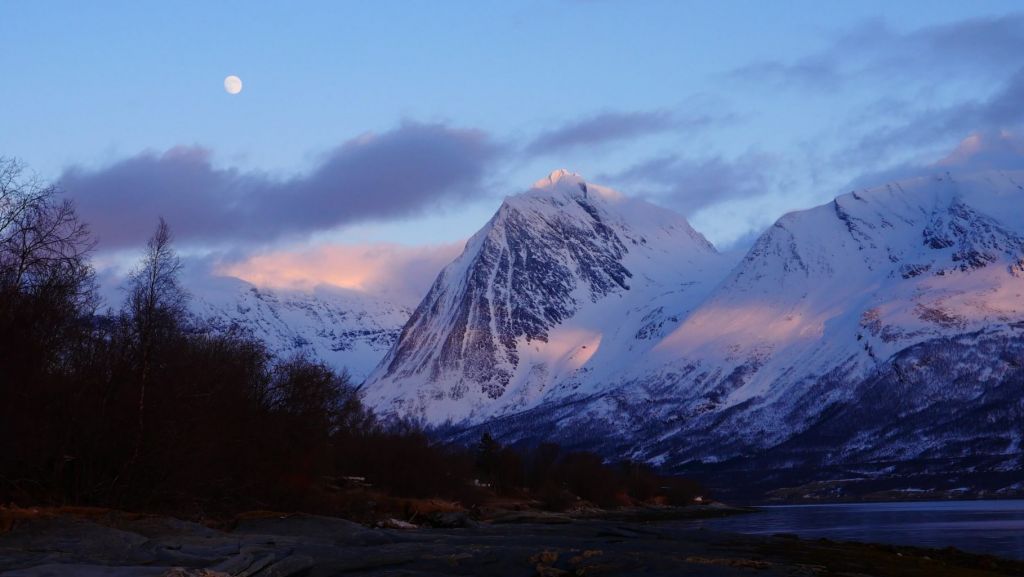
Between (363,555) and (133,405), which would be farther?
(133,405)

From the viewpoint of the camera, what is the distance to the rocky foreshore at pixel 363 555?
93.0ft

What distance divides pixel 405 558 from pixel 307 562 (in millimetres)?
3706

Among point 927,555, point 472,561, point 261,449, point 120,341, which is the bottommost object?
point 927,555

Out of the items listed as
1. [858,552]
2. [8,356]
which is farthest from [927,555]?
[8,356]

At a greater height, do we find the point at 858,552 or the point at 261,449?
the point at 261,449

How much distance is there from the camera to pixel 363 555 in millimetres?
34031

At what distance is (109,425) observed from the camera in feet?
134

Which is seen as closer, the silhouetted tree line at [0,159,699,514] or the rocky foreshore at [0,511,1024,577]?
the rocky foreshore at [0,511,1024,577]

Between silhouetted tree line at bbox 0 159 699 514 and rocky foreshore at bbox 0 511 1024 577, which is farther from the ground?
silhouetted tree line at bbox 0 159 699 514

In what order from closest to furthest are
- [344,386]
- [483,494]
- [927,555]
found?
[927,555] < [344,386] < [483,494]

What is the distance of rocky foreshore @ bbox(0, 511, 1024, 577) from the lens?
2834cm

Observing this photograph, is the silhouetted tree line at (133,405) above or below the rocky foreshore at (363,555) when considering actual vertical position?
above

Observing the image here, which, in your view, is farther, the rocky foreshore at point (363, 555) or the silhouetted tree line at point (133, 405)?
the silhouetted tree line at point (133, 405)

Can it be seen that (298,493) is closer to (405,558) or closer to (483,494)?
(405,558)
